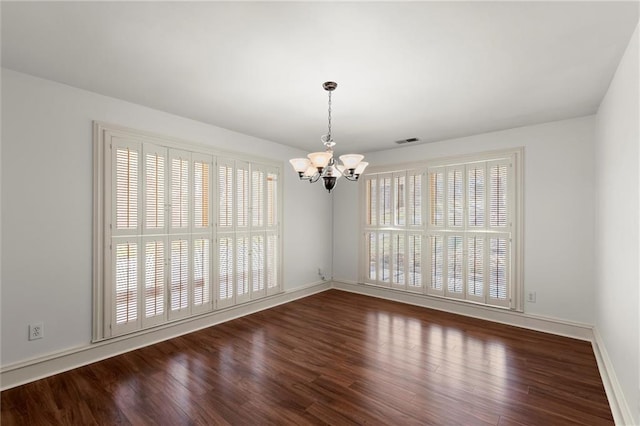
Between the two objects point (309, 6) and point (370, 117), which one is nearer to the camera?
point (309, 6)

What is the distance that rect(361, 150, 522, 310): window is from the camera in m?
4.09

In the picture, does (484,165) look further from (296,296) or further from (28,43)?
(28,43)

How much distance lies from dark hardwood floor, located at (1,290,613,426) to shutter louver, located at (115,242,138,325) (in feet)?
1.35

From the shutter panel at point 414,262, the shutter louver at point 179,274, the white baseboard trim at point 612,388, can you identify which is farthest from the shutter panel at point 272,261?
the white baseboard trim at point 612,388

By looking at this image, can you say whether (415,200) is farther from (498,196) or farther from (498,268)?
(498,268)

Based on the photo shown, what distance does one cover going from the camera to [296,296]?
17.1 ft

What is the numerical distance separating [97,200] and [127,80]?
1.20 metres

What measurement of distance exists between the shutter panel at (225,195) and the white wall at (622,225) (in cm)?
398

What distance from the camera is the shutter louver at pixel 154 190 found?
335 centimetres

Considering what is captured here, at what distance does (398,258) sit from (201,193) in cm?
330

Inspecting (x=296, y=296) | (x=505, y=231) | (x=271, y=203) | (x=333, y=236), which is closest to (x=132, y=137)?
(x=271, y=203)

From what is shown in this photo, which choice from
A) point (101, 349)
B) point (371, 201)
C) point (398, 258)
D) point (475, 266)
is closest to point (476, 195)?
point (475, 266)

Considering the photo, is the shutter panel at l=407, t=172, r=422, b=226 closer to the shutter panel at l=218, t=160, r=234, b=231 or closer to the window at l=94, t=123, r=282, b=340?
the window at l=94, t=123, r=282, b=340

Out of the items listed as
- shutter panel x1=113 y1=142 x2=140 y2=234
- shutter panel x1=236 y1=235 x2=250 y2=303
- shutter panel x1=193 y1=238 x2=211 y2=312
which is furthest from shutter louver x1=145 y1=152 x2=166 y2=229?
shutter panel x1=236 y1=235 x2=250 y2=303
